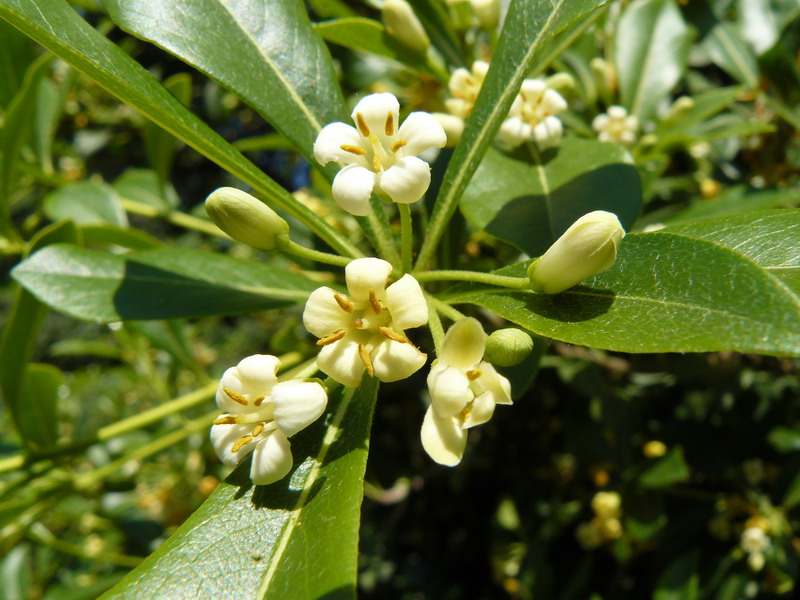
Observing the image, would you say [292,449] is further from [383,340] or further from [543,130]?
[543,130]

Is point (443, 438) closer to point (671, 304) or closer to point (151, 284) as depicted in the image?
point (671, 304)

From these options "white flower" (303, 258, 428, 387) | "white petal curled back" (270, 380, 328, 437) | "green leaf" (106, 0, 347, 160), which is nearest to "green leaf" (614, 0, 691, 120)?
"green leaf" (106, 0, 347, 160)

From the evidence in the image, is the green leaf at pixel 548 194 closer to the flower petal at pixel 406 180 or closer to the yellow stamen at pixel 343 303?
the flower petal at pixel 406 180

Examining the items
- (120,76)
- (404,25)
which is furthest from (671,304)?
(404,25)

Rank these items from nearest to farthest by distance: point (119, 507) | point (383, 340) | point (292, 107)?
point (383, 340) → point (292, 107) → point (119, 507)

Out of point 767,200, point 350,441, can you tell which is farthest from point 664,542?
point 350,441
